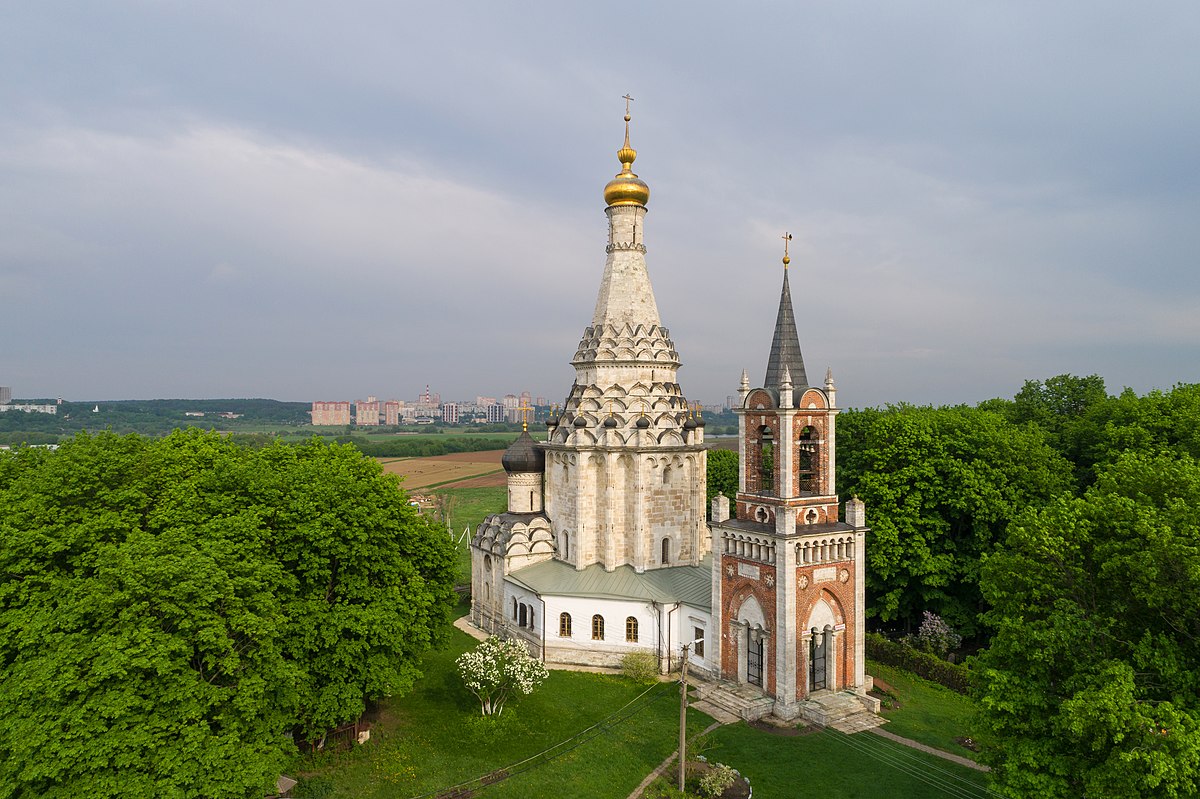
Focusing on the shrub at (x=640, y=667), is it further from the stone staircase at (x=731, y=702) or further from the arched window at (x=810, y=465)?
the arched window at (x=810, y=465)

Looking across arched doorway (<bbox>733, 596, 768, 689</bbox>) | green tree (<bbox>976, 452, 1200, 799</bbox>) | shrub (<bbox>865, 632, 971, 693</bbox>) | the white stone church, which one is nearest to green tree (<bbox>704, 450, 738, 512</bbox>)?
the white stone church

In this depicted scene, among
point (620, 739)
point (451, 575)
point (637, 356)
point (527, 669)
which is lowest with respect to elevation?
point (620, 739)

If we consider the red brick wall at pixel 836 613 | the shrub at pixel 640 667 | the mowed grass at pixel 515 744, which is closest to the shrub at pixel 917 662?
the red brick wall at pixel 836 613

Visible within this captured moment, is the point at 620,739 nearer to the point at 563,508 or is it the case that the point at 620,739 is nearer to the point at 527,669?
the point at 527,669

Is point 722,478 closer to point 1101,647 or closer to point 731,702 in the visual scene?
point 731,702

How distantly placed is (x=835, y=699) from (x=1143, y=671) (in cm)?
1199

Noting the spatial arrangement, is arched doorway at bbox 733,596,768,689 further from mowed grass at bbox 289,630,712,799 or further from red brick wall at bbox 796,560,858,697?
mowed grass at bbox 289,630,712,799

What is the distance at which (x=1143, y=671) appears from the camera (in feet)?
47.9

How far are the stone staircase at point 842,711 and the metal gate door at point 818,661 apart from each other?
13.3 inches

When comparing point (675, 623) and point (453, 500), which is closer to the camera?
point (675, 623)

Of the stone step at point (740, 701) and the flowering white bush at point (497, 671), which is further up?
the flowering white bush at point (497, 671)

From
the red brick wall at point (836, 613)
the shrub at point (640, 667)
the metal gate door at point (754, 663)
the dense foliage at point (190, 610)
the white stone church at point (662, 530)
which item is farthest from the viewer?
the shrub at point (640, 667)

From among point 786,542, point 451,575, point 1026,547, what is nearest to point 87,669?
point 451,575

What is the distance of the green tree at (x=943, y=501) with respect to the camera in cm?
3022
